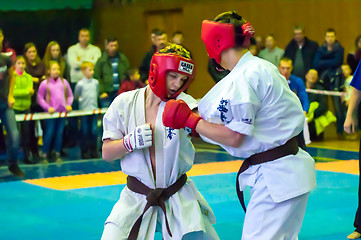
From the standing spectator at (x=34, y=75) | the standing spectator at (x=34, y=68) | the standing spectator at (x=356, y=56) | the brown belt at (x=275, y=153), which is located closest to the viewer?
the brown belt at (x=275, y=153)

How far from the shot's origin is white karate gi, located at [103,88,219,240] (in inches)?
144

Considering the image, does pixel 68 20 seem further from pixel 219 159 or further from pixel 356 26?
pixel 356 26

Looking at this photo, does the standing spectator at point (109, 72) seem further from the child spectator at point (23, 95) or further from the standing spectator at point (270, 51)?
the standing spectator at point (270, 51)

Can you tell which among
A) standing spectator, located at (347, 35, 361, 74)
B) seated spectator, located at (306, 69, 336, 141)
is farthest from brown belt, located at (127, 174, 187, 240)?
standing spectator, located at (347, 35, 361, 74)

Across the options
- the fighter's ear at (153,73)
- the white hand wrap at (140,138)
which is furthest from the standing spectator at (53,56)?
the white hand wrap at (140,138)

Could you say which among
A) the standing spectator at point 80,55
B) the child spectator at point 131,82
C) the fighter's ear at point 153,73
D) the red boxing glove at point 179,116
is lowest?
the child spectator at point 131,82

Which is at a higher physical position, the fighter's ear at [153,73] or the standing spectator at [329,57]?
the fighter's ear at [153,73]

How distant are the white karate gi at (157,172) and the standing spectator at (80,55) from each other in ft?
23.3

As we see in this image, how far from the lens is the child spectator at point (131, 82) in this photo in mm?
10258

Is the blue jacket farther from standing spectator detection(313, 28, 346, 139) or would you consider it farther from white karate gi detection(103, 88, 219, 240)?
standing spectator detection(313, 28, 346, 139)

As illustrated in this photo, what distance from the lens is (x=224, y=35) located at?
3.20 m

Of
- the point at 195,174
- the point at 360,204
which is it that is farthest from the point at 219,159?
the point at 360,204

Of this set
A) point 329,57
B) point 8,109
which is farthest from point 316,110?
point 8,109

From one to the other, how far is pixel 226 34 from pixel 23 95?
7.16 metres
